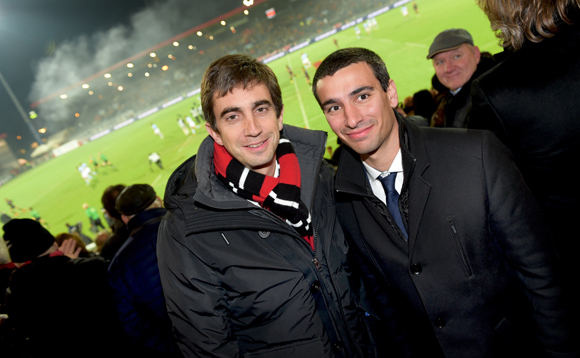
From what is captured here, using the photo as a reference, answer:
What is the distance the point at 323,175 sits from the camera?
2461 mm

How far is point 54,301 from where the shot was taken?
2.73m

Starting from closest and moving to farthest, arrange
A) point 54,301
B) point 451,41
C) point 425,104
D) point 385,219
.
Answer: point 385,219, point 54,301, point 451,41, point 425,104

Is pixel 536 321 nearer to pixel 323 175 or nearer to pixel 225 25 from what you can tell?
pixel 323 175

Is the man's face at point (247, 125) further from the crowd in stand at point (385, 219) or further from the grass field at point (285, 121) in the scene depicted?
the grass field at point (285, 121)

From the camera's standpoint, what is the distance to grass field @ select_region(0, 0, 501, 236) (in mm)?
18781

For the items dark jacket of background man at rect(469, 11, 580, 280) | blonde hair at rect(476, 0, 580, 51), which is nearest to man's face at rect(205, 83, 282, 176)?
dark jacket of background man at rect(469, 11, 580, 280)

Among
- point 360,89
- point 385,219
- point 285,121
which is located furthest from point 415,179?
point 285,121

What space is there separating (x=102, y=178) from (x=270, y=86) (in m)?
32.8

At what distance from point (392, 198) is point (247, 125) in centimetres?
121

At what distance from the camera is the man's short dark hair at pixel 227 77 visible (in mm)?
2146

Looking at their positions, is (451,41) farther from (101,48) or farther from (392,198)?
(101,48)

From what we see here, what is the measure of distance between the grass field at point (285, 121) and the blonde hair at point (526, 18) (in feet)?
43.9

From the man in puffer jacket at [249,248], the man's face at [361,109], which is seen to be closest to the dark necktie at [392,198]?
the man's face at [361,109]

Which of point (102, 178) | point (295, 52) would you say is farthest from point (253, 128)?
point (295, 52)
